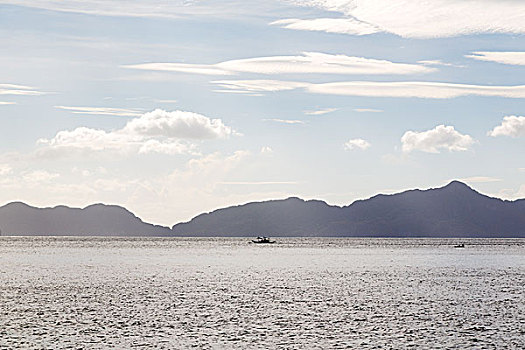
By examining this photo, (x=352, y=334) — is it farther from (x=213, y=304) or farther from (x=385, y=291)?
(x=385, y=291)

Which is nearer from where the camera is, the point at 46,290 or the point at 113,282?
the point at 46,290

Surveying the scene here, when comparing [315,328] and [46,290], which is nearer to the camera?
[315,328]

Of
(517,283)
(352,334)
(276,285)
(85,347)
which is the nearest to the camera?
(85,347)

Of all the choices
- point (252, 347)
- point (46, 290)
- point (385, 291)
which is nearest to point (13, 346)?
point (252, 347)

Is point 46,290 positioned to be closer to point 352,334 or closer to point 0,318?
point 0,318

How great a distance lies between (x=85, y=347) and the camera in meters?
59.2

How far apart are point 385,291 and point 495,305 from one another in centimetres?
2226

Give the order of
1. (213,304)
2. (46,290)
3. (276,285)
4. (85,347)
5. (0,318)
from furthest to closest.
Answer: (276,285) → (46,290) → (213,304) → (0,318) → (85,347)

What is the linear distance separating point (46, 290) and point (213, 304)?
33.2 m

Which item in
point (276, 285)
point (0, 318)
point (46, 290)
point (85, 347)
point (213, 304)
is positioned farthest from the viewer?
point (276, 285)

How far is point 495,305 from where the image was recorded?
92188mm

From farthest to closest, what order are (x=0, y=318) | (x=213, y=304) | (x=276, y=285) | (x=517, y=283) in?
(x=517, y=283)
(x=276, y=285)
(x=213, y=304)
(x=0, y=318)

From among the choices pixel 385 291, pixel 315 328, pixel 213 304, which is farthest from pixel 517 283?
pixel 315 328

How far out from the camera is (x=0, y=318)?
250 feet
